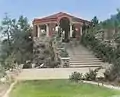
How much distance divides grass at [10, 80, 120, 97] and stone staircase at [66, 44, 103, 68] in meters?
0.27

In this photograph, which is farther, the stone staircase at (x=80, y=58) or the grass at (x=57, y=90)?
the stone staircase at (x=80, y=58)

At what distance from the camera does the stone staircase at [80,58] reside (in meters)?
3.65

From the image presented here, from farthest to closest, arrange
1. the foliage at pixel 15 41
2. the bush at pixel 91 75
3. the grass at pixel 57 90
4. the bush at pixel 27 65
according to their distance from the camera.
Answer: the bush at pixel 91 75
the bush at pixel 27 65
the foliage at pixel 15 41
the grass at pixel 57 90

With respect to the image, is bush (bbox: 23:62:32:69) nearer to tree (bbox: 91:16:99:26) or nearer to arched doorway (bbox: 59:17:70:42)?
arched doorway (bbox: 59:17:70:42)

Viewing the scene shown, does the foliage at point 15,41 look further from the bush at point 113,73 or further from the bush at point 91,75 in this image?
the bush at point 113,73

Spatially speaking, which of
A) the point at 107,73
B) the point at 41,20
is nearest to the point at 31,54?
the point at 41,20

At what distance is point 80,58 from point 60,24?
17.1 inches

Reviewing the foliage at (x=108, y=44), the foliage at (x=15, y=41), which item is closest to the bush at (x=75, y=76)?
the foliage at (x=108, y=44)

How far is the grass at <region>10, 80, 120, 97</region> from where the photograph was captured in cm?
313

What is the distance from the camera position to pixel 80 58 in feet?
12.1

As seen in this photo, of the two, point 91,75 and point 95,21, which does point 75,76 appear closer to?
point 91,75

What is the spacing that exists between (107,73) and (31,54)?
0.91m

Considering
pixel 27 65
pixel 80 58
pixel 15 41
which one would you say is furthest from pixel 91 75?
pixel 15 41

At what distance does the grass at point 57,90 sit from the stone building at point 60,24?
524mm
